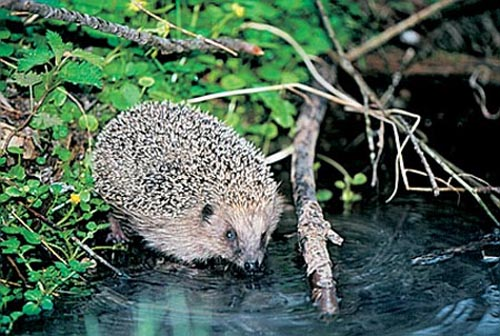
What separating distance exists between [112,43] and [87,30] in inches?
6.3

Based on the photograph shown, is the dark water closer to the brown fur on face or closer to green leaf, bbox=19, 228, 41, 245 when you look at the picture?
the brown fur on face

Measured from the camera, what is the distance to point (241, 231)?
4449 millimetres

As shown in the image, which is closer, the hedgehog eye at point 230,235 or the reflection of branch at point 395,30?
the hedgehog eye at point 230,235

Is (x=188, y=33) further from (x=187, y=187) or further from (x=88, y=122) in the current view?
(x=187, y=187)

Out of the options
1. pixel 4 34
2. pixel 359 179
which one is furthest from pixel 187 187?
pixel 359 179

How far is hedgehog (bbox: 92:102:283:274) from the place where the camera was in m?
4.46

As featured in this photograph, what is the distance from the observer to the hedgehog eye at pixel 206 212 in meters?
4.52

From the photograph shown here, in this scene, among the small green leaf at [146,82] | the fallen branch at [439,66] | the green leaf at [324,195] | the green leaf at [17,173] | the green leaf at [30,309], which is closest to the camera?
the green leaf at [30,309]

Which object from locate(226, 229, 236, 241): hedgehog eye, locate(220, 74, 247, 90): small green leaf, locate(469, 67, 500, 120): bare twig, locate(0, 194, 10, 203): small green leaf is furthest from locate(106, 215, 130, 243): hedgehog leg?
locate(469, 67, 500, 120): bare twig

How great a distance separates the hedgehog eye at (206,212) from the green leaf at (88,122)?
80 centimetres

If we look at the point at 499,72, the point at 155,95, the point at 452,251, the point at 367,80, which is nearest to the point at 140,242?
the point at 155,95

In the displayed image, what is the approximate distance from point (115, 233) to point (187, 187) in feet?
1.94

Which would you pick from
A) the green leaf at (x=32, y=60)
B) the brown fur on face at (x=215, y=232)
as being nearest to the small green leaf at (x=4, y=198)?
the green leaf at (x=32, y=60)

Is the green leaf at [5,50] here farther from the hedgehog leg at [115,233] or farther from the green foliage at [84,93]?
the hedgehog leg at [115,233]
